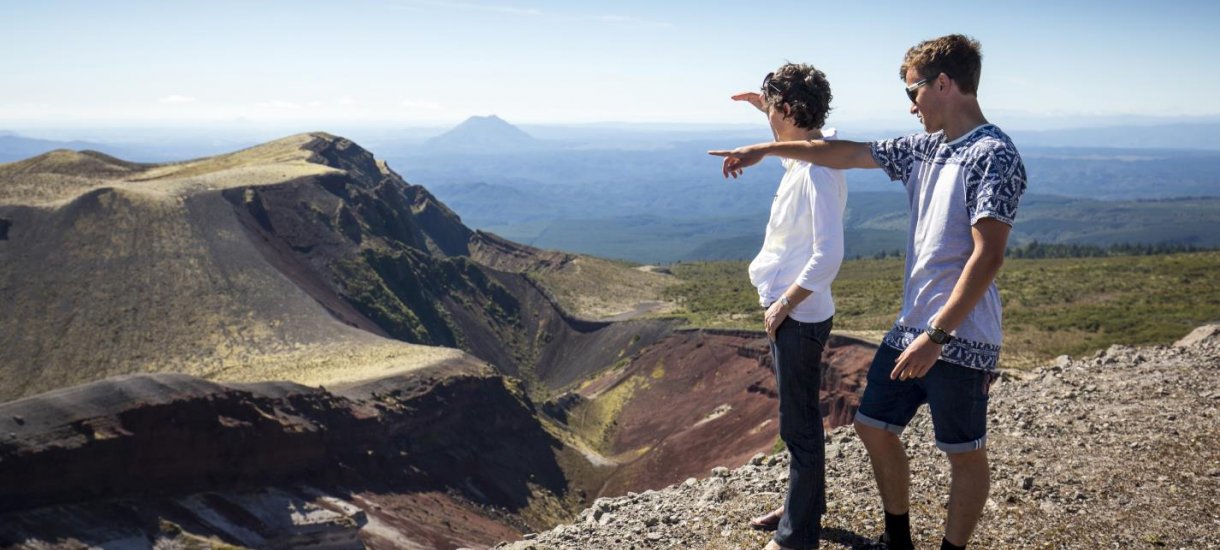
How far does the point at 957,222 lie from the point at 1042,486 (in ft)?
12.4

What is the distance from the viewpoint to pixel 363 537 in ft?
72.4

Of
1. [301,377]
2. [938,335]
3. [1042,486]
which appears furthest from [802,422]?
[301,377]

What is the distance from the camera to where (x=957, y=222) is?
507cm

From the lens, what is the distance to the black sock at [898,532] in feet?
20.0

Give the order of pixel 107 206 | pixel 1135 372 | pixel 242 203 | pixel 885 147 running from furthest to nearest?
pixel 242 203 → pixel 107 206 → pixel 1135 372 → pixel 885 147

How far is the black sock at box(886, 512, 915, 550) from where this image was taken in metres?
6.09

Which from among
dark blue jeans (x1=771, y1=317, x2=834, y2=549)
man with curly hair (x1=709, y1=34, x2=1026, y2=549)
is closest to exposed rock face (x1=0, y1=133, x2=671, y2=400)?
dark blue jeans (x1=771, y1=317, x2=834, y2=549)

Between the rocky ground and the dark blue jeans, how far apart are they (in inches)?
22.0

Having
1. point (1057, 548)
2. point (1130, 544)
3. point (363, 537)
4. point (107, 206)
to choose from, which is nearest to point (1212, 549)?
point (1130, 544)

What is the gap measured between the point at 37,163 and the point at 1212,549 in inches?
2434

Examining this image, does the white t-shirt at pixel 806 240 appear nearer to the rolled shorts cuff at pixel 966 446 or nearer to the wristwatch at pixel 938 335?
the wristwatch at pixel 938 335

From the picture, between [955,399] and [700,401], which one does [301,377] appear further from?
[955,399]

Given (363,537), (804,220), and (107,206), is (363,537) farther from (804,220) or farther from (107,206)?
(107,206)

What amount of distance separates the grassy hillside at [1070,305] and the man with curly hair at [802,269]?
974 inches
